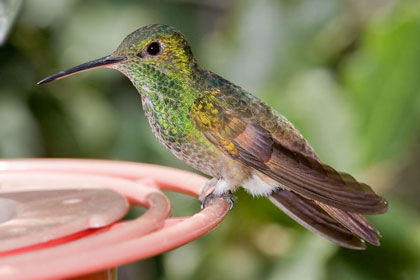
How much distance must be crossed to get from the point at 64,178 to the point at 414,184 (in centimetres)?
400

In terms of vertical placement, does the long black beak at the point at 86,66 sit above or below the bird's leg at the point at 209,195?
above

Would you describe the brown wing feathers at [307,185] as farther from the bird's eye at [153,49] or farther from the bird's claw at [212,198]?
the bird's eye at [153,49]

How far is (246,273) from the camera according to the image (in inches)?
153

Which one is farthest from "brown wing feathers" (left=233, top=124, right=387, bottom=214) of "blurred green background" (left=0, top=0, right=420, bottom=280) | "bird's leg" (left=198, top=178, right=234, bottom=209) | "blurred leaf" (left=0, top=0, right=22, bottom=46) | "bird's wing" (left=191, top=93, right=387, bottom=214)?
"blurred green background" (left=0, top=0, right=420, bottom=280)

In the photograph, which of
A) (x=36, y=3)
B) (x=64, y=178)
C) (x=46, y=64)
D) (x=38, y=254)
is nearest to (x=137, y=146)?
(x=46, y=64)

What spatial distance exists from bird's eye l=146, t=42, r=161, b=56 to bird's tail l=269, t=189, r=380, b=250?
59 centimetres

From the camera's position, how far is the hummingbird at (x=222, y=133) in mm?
2346

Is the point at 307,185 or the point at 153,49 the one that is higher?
the point at 153,49

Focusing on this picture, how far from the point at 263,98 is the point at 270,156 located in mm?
1244

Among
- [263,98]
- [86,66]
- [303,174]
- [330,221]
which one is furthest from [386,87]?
[86,66]

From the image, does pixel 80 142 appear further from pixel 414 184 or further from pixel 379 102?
pixel 414 184

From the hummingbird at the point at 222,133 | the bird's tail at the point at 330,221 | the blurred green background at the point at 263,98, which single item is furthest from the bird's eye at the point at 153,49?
the blurred green background at the point at 263,98

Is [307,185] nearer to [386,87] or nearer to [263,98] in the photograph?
[263,98]

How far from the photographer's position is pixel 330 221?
2436 millimetres
